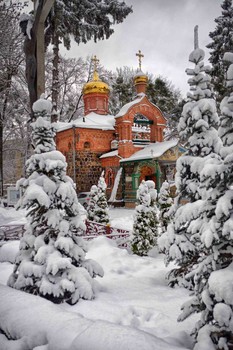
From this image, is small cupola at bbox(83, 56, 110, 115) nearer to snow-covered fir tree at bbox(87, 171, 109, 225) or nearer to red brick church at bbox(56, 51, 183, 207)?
red brick church at bbox(56, 51, 183, 207)

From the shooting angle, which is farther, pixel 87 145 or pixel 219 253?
pixel 87 145

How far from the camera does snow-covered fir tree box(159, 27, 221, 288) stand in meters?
5.42

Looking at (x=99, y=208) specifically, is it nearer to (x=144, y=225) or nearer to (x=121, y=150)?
(x=144, y=225)

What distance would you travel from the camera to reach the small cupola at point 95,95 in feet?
96.8

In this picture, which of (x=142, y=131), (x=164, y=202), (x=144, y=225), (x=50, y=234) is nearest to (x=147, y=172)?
(x=142, y=131)

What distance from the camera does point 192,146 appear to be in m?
5.90

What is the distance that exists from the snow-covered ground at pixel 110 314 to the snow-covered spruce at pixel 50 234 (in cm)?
36

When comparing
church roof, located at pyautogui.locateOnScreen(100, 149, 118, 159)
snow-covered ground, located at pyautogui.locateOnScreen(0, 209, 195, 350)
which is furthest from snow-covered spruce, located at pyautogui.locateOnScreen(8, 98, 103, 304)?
church roof, located at pyautogui.locateOnScreen(100, 149, 118, 159)

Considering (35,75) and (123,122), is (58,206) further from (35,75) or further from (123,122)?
(123,122)

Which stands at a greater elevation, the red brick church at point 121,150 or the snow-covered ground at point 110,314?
the red brick church at point 121,150

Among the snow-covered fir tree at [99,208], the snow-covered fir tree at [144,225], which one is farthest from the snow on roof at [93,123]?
the snow-covered fir tree at [144,225]

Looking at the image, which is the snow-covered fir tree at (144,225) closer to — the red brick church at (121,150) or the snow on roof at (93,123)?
the red brick church at (121,150)

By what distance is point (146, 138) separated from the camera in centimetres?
2903

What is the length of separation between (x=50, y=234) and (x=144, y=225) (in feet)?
16.8
